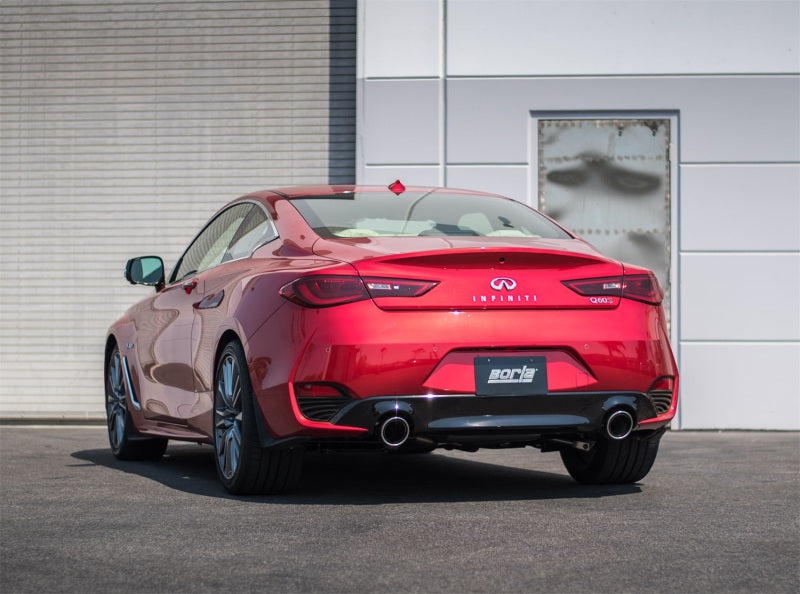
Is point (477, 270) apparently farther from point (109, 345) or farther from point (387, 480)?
point (109, 345)

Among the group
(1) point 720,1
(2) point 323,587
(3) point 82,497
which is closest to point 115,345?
(3) point 82,497

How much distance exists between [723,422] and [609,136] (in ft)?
9.50

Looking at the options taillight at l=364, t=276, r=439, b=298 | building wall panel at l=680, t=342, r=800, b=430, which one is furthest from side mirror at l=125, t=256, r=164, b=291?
building wall panel at l=680, t=342, r=800, b=430

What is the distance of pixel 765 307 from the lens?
12633 mm

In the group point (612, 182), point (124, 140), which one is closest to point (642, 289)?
point (612, 182)

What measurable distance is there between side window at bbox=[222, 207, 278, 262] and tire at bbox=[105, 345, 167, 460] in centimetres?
171

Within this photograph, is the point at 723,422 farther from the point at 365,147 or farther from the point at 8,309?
the point at 8,309

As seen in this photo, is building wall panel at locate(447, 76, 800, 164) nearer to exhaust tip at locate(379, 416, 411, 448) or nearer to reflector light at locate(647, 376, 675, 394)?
reflector light at locate(647, 376, 675, 394)

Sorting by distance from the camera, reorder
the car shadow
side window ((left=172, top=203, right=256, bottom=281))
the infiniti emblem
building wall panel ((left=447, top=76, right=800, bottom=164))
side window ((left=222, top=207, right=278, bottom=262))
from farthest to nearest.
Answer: building wall panel ((left=447, top=76, right=800, bottom=164)) → side window ((left=172, top=203, right=256, bottom=281)) → side window ((left=222, top=207, right=278, bottom=262)) → the car shadow → the infiniti emblem

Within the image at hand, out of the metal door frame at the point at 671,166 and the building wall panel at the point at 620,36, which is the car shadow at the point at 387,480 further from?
the building wall panel at the point at 620,36

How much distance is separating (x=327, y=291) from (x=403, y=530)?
1.09 m

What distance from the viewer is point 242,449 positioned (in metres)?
6.06

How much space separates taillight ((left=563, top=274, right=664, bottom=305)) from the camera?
5875mm

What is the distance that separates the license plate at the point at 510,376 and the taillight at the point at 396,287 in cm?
38
